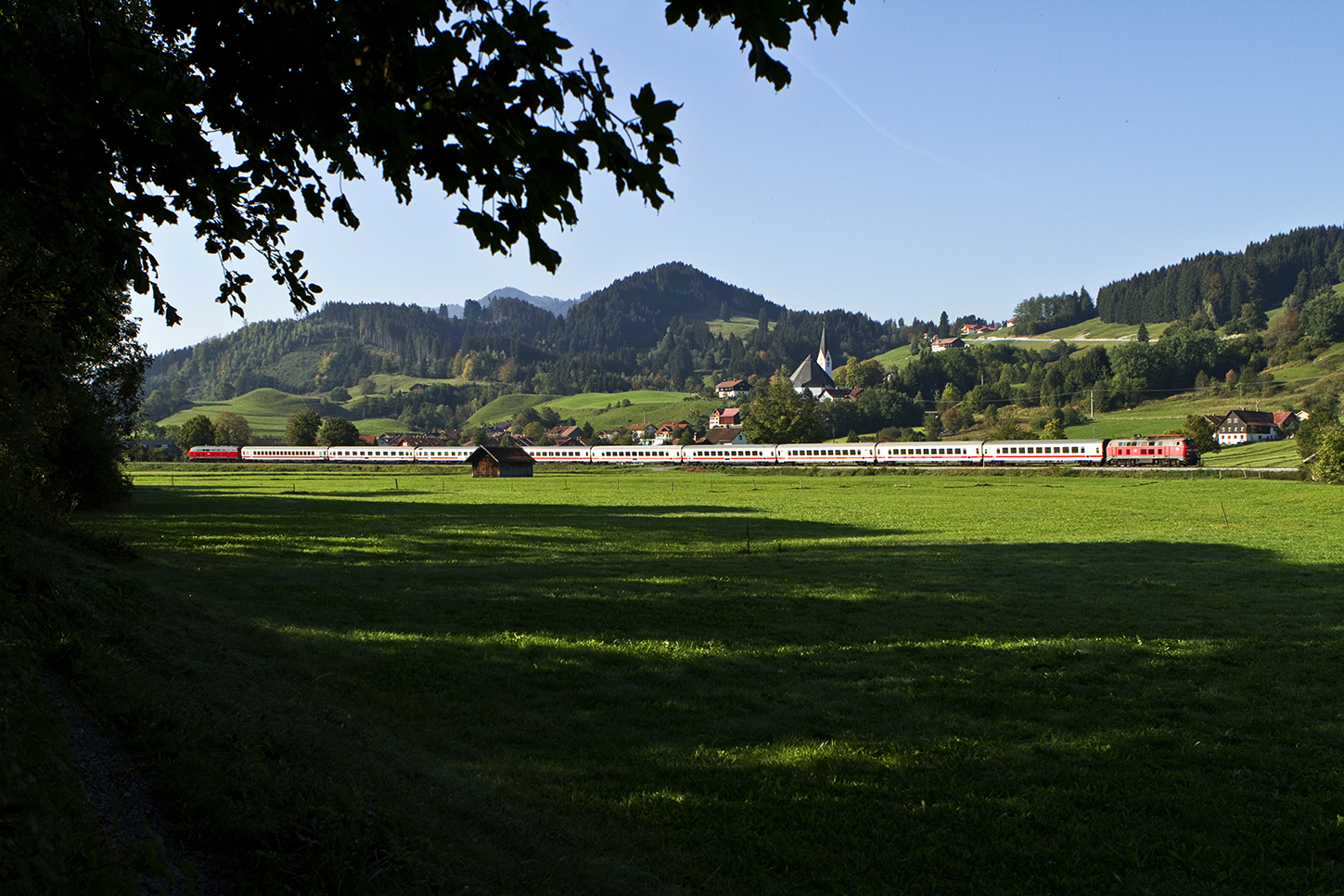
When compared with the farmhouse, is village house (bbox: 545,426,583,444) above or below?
above

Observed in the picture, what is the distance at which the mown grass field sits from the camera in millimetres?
5031

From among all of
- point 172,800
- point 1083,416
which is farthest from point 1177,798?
point 1083,416

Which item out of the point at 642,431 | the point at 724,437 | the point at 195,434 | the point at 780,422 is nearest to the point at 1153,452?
the point at 780,422

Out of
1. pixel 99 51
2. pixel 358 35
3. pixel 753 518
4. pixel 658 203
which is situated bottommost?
pixel 753 518

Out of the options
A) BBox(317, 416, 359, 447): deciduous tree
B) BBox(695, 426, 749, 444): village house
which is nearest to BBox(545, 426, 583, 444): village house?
BBox(695, 426, 749, 444): village house

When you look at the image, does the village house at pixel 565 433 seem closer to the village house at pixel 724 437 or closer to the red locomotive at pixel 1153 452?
the village house at pixel 724 437

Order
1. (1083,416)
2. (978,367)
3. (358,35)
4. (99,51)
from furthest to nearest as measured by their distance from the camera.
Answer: (978,367) → (1083,416) → (99,51) → (358,35)

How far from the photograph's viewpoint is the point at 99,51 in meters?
5.42

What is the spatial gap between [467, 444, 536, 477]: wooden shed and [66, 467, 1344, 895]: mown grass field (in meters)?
51.0

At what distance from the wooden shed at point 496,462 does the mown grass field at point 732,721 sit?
167 ft

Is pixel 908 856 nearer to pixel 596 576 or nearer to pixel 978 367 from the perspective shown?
pixel 596 576

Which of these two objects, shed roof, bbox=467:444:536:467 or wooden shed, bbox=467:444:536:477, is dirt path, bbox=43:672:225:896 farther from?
wooden shed, bbox=467:444:536:477

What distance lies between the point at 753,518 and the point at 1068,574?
48.1ft

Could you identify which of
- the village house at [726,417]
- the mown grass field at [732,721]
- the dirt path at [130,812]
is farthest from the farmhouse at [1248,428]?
the dirt path at [130,812]
